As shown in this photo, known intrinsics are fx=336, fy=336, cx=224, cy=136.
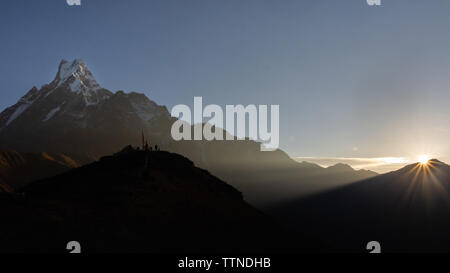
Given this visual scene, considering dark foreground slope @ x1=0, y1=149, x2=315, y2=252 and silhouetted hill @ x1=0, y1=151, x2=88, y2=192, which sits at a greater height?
silhouetted hill @ x1=0, y1=151, x2=88, y2=192

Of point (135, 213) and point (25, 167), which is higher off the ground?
point (25, 167)

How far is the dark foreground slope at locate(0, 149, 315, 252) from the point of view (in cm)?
4422

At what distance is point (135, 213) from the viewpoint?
54031 mm

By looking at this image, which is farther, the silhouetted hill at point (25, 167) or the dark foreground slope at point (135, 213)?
the silhouetted hill at point (25, 167)

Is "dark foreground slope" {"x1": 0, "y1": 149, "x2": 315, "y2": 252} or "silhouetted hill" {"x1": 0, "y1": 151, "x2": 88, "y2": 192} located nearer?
"dark foreground slope" {"x1": 0, "y1": 149, "x2": 315, "y2": 252}

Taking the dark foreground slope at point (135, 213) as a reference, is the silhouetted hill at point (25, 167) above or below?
above

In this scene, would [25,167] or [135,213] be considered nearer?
[135,213]

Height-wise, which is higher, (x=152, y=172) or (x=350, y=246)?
(x=152, y=172)

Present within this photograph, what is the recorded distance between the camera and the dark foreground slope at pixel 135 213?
145 ft
